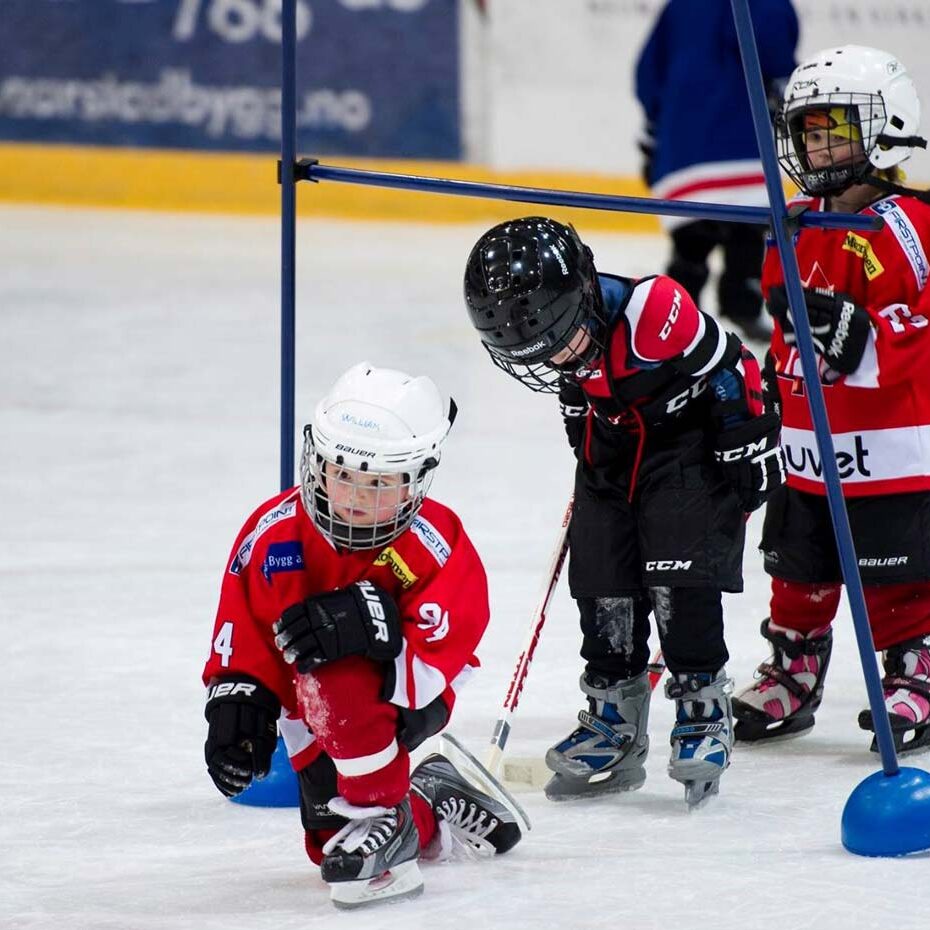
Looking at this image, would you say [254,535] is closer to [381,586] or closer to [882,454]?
[381,586]

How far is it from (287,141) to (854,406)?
898 mm

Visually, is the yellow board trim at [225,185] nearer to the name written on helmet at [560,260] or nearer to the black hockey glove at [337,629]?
the name written on helmet at [560,260]

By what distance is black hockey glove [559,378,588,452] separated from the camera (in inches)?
99.0

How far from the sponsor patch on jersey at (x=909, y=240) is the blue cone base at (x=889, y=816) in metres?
0.74

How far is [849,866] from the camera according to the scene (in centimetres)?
215

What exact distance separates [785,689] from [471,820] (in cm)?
72

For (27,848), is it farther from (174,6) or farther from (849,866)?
(174,6)

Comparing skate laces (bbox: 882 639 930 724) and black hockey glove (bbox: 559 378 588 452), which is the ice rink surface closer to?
skate laces (bbox: 882 639 930 724)

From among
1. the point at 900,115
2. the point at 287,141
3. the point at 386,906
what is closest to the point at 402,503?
the point at 386,906

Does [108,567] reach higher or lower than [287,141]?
lower

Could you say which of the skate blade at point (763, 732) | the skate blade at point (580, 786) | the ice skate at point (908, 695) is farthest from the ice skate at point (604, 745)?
the ice skate at point (908, 695)

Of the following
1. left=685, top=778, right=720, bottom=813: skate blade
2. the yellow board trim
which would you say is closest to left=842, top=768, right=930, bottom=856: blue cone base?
left=685, top=778, right=720, bottom=813: skate blade

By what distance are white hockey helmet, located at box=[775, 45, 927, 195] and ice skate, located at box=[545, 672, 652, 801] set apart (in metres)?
0.77

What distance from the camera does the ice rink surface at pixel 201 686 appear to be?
2.08 m
